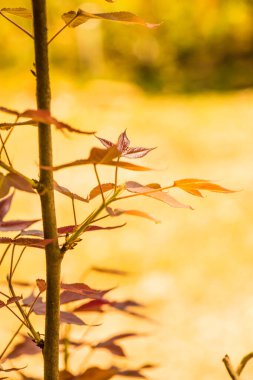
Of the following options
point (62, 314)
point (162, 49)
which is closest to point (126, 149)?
point (62, 314)

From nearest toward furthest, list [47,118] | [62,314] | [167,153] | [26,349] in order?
[47,118] < [62,314] < [26,349] < [167,153]

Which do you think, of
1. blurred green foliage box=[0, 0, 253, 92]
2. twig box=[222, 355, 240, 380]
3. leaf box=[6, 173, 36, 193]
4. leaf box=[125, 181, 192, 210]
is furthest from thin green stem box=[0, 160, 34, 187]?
blurred green foliage box=[0, 0, 253, 92]

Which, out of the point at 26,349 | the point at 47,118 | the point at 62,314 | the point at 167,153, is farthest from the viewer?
the point at 167,153

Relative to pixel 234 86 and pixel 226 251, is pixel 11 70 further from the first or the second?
A: pixel 226 251

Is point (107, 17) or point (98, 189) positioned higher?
point (107, 17)

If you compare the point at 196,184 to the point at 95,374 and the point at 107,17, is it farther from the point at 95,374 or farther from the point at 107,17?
the point at 95,374

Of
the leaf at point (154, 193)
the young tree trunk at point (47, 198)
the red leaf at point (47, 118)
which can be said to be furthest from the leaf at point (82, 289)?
the red leaf at point (47, 118)

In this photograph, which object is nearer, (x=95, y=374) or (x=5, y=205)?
(x=5, y=205)
